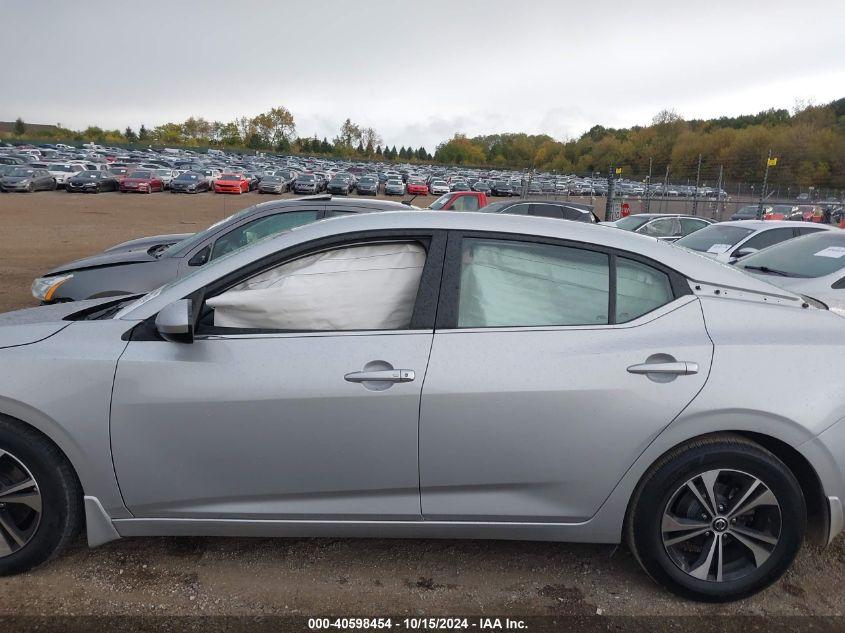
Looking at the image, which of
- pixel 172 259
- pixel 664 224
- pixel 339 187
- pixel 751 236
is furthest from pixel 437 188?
pixel 172 259

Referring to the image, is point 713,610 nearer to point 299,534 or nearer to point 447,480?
point 447,480

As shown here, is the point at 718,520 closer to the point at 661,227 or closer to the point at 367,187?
the point at 661,227

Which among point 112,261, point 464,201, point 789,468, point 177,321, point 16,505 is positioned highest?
point 464,201

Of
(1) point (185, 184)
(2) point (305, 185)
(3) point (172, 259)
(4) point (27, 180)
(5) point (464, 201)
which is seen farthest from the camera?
(2) point (305, 185)

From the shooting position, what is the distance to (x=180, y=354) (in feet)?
8.39

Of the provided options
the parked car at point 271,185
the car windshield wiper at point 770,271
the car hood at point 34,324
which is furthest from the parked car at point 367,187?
the car hood at point 34,324

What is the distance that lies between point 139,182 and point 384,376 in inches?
1612

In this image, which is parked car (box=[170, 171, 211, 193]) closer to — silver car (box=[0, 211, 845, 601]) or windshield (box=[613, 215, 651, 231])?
windshield (box=[613, 215, 651, 231])

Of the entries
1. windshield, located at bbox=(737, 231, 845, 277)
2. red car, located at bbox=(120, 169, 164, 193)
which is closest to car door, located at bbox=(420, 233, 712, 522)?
windshield, located at bbox=(737, 231, 845, 277)

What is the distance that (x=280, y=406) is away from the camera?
8.16 ft

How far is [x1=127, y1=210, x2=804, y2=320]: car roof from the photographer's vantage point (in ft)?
8.81

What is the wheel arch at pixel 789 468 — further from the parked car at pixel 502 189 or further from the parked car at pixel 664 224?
the parked car at pixel 502 189

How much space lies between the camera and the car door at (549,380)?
2469 millimetres

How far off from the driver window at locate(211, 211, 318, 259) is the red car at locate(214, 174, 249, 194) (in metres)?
37.6
